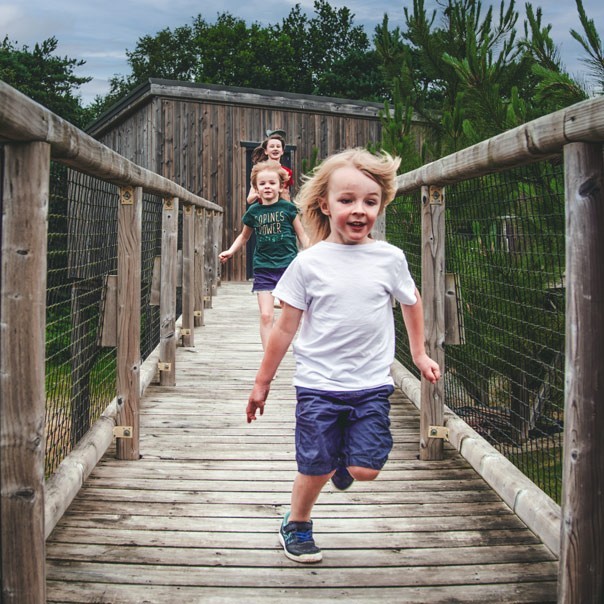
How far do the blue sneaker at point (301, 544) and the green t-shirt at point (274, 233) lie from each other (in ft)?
9.53

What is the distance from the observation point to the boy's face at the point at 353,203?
2.60 m

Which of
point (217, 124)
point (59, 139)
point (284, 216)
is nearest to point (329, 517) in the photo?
point (59, 139)

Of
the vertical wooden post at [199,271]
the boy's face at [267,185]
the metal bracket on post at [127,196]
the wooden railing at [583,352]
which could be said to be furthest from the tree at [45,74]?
the wooden railing at [583,352]

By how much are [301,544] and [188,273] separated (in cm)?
406

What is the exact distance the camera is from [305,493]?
2.65 meters

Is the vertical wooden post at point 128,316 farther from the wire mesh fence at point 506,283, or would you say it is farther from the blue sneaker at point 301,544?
the wire mesh fence at point 506,283

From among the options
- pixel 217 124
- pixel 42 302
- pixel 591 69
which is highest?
pixel 217 124

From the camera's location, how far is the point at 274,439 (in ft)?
13.9

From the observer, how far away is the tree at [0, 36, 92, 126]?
27078 millimetres

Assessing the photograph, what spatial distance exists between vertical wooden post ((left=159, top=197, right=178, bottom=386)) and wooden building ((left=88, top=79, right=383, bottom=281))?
30.7ft

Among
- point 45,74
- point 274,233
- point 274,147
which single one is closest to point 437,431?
point 274,233

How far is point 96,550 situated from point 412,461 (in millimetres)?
1716

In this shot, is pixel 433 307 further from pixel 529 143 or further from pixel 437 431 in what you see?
pixel 529 143

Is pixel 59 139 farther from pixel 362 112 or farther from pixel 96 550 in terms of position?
pixel 362 112
